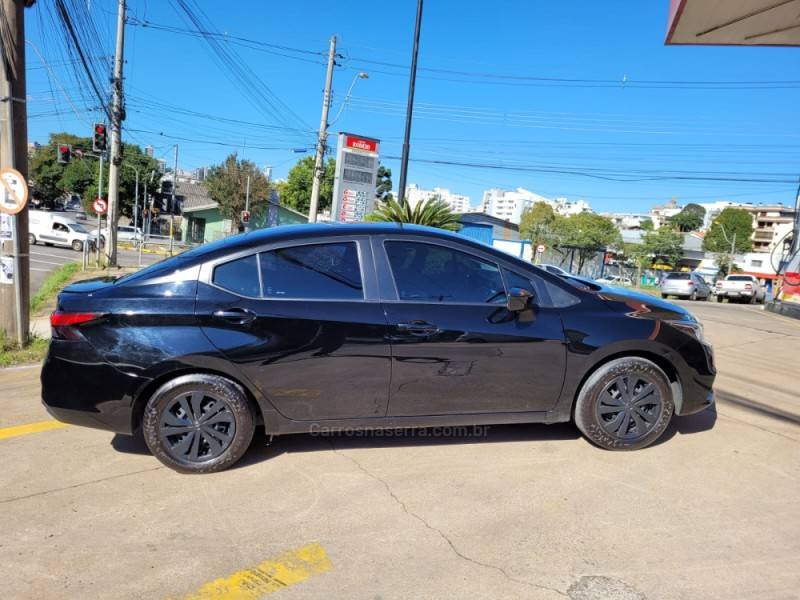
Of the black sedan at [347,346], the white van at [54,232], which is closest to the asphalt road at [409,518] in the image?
the black sedan at [347,346]

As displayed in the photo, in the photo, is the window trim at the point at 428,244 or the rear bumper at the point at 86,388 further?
the window trim at the point at 428,244

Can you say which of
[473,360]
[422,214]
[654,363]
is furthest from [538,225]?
[473,360]

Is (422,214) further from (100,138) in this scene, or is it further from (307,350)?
(100,138)

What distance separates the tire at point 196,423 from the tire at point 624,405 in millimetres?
2310

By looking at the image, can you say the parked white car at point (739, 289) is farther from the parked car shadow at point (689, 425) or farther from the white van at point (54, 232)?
the white van at point (54, 232)

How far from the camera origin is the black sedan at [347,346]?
3.24 metres

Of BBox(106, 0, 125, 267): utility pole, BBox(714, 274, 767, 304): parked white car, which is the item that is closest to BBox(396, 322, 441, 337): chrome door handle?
BBox(106, 0, 125, 267): utility pole

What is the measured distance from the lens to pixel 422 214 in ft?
38.3

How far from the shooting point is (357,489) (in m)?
3.24

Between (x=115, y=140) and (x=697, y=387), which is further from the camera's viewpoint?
(x=115, y=140)

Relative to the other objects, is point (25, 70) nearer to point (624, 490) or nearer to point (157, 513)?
point (157, 513)

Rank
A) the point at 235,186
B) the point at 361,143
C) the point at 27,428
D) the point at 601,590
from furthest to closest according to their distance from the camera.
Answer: the point at 235,186
the point at 361,143
the point at 27,428
the point at 601,590

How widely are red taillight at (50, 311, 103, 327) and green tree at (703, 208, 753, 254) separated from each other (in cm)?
9106

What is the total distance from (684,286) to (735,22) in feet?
63.0
